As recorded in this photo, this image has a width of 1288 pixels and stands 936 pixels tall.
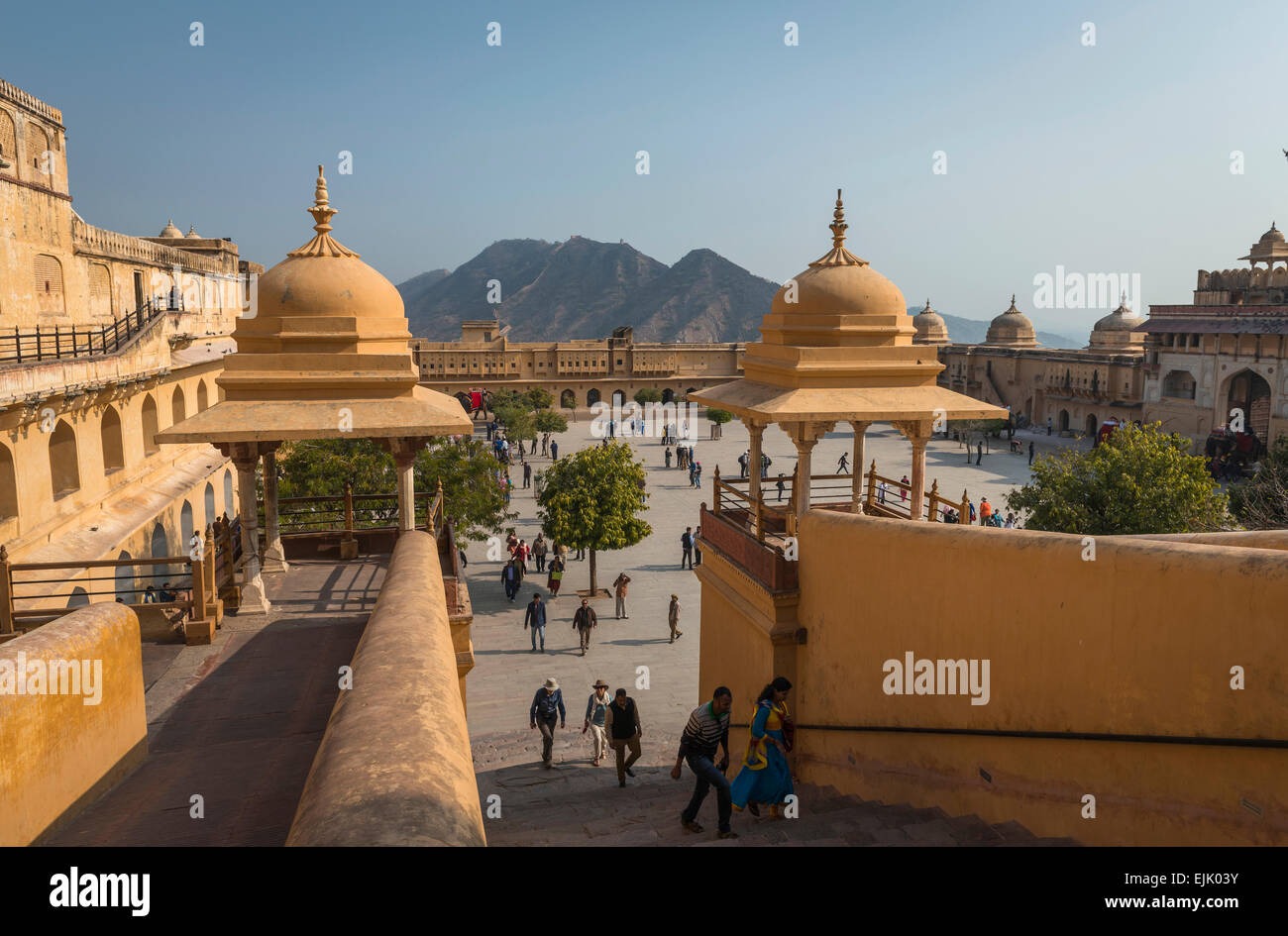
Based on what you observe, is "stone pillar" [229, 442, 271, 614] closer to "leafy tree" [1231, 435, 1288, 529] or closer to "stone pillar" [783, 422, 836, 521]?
"stone pillar" [783, 422, 836, 521]

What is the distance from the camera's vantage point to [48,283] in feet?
72.7

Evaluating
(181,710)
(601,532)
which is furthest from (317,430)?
(601,532)

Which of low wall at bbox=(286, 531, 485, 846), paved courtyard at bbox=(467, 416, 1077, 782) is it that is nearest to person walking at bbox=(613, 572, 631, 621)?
paved courtyard at bbox=(467, 416, 1077, 782)

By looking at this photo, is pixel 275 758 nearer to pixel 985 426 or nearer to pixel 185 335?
pixel 185 335

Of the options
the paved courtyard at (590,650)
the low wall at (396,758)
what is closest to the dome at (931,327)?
the paved courtyard at (590,650)

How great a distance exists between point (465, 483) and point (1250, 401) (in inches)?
1550

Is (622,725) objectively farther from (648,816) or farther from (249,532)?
(249,532)

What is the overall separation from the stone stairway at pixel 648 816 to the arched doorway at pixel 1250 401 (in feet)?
131

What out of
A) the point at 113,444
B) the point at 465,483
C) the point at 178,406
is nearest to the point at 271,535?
the point at 113,444

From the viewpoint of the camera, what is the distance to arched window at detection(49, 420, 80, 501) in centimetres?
1522

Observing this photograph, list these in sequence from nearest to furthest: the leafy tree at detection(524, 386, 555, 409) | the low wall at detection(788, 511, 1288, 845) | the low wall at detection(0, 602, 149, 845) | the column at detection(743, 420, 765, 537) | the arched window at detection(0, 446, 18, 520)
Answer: the low wall at detection(0, 602, 149, 845) < the low wall at detection(788, 511, 1288, 845) < the column at detection(743, 420, 765, 537) < the arched window at detection(0, 446, 18, 520) < the leafy tree at detection(524, 386, 555, 409)

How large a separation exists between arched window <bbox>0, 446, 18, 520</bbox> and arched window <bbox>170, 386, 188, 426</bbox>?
30.0 feet

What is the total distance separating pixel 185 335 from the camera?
22.9 m
